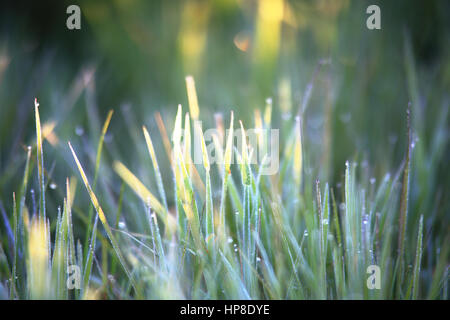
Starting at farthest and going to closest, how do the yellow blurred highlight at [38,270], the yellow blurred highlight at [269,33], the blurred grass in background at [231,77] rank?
the yellow blurred highlight at [269,33]
the blurred grass in background at [231,77]
the yellow blurred highlight at [38,270]

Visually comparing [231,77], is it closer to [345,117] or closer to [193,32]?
[193,32]

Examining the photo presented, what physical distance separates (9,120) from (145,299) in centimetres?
58

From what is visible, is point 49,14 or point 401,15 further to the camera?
point 49,14

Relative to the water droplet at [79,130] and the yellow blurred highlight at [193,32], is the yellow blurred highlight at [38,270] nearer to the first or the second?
the water droplet at [79,130]

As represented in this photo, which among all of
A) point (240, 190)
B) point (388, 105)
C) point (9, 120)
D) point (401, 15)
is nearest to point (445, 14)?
point (401, 15)

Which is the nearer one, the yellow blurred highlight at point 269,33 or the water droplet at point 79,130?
the water droplet at point 79,130

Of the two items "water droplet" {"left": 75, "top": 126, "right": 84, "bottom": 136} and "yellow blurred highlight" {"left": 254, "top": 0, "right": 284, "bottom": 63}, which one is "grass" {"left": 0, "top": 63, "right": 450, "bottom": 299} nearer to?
"water droplet" {"left": 75, "top": 126, "right": 84, "bottom": 136}

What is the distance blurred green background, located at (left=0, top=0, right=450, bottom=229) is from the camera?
2.83 ft

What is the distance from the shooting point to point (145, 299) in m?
0.54

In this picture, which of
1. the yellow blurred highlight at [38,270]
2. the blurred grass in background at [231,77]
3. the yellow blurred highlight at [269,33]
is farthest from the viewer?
the yellow blurred highlight at [269,33]

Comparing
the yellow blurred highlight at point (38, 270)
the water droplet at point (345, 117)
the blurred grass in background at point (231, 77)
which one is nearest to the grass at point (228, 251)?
the yellow blurred highlight at point (38, 270)

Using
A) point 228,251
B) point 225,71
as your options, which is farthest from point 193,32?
point 228,251

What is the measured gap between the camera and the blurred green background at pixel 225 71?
862 mm
